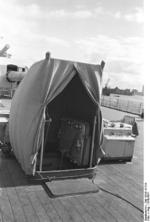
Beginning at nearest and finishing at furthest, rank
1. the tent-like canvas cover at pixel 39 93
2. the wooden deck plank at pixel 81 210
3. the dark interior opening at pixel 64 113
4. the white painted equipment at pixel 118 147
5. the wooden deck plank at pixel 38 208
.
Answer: the wooden deck plank at pixel 38 208 → the wooden deck plank at pixel 81 210 → the tent-like canvas cover at pixel 39 93 → the dark interior opening at pixel 64 113 → the white painted equipment at pixel 118 147

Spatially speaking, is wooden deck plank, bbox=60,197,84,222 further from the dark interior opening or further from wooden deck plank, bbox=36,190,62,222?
the dark interior opening

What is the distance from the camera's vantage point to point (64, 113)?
6.47 metres

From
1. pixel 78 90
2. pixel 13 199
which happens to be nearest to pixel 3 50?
pixel 78 90

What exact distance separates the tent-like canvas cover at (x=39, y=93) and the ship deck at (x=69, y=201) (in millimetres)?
419

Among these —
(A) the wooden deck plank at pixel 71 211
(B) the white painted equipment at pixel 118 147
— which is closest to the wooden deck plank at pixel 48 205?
(A) the wooden deck plank at pixel 71 211

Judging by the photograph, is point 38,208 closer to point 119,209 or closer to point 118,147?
point 119,209

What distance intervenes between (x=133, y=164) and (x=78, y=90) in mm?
2469

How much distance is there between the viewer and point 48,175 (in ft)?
16.1

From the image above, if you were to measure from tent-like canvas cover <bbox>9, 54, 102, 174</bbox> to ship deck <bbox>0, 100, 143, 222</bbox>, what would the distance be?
0.42 meters

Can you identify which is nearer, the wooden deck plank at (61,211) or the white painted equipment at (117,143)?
the wooden deck plank at (61,211)

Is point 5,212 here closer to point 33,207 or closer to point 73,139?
point 33,207

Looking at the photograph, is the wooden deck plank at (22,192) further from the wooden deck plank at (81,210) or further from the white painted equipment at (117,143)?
the white painted equipment at (117,143)

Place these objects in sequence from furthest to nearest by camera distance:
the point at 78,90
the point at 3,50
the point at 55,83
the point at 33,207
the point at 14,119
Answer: the point at 3,50, the point at 78,90, the point at 14,119, the point at 55,83, the point at 33,207

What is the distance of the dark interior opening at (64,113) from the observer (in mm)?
5887
